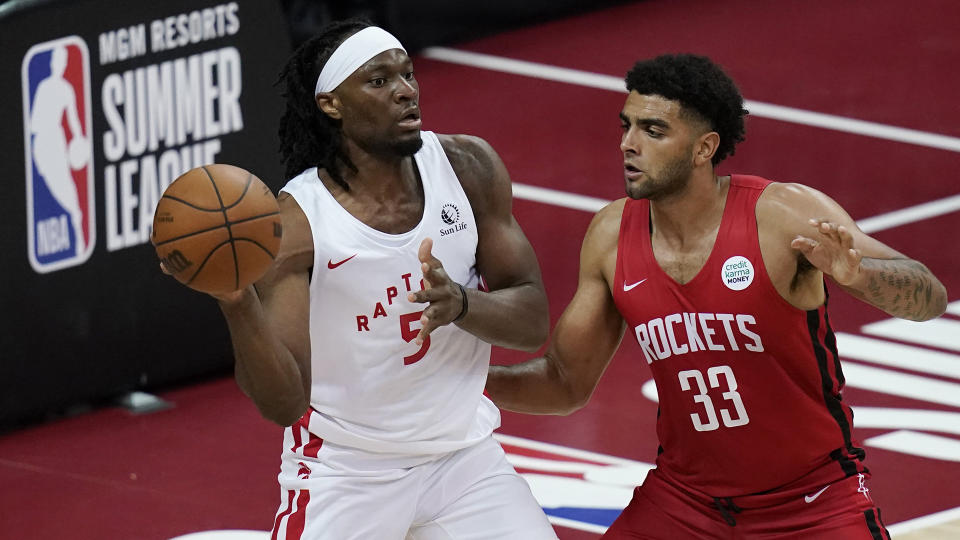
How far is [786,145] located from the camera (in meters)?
14.4

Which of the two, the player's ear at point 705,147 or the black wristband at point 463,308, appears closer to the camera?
the black wristband at point 463,308

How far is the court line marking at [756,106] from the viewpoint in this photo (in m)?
14.6

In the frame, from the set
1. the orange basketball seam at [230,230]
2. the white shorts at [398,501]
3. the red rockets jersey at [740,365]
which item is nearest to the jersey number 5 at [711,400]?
the red rockets jersey at [740,365]

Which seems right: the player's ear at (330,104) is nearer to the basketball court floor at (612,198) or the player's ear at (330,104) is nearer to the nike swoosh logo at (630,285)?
the nike swoosh logo at (630,285)

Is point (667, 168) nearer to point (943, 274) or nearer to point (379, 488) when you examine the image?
point (379, 488)

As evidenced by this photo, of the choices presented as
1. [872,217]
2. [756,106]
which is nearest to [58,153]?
[872,217]

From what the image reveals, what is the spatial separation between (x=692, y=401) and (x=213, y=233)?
73.7 inches

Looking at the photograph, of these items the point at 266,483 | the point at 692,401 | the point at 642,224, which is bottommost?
the point at 266,483

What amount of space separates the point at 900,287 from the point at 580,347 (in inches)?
47.4

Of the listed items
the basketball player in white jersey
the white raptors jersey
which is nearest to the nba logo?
the basketball player in white jersey

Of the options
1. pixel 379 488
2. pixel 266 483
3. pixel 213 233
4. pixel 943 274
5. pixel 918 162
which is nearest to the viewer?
pixel 213 233

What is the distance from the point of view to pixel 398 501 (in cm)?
685

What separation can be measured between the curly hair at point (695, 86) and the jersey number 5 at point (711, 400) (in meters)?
0.83

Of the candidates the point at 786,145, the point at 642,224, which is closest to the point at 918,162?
the point at 786,145
